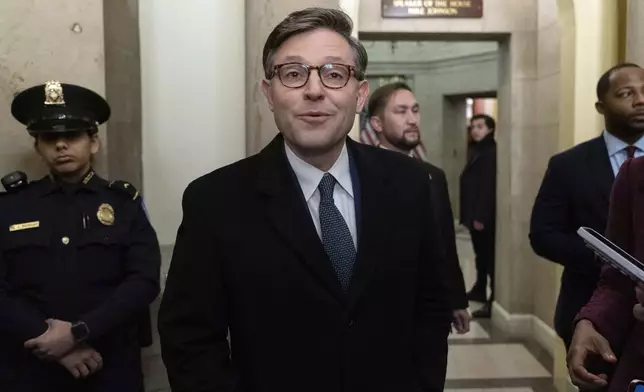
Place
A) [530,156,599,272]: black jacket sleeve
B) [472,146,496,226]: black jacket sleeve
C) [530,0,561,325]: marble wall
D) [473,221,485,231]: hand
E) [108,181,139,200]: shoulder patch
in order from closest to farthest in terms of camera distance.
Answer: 1. [108,181,139,200]: shoulder patch
2. [530,156,599,272]: black jacket sleeve
3. [530,0,561,325]: marble wall
4. [472,146,496,226]: black jacket sleeve
5. [473,221,485,231]: hand

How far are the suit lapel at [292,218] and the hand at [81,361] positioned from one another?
954mm

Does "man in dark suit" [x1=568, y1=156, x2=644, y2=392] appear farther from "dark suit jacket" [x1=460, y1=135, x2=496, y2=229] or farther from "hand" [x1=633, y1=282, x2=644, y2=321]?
"dark suit jacket" [x1=460, y1=135, x2=496, y2=229]

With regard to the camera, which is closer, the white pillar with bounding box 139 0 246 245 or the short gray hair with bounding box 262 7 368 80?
the short gray hair with bounding box 262 7 368 80

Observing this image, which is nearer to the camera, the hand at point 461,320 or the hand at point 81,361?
the hand at point 81,361

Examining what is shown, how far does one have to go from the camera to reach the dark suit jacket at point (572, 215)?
256 centimetres

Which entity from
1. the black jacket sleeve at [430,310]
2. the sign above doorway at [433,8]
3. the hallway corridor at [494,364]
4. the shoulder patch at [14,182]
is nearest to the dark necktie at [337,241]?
the black jacket sleeve at [430,310]

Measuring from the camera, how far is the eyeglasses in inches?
52.2

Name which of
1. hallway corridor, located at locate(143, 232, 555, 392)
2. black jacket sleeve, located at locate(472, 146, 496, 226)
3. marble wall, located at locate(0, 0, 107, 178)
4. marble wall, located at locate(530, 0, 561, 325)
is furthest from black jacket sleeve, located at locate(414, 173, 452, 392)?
black jacket sleeve, located at locate(472, 146, 496, 226)

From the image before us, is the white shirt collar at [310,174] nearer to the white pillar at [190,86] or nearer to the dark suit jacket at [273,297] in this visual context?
the dark suit jacket at [273,297]

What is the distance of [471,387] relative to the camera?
13.7 ft

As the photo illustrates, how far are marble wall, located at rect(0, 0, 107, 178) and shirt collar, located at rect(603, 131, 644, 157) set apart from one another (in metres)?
1.93

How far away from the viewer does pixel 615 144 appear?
2.63 metres

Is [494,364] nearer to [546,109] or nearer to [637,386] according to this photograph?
[546,109]

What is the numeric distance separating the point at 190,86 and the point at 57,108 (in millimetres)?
641
